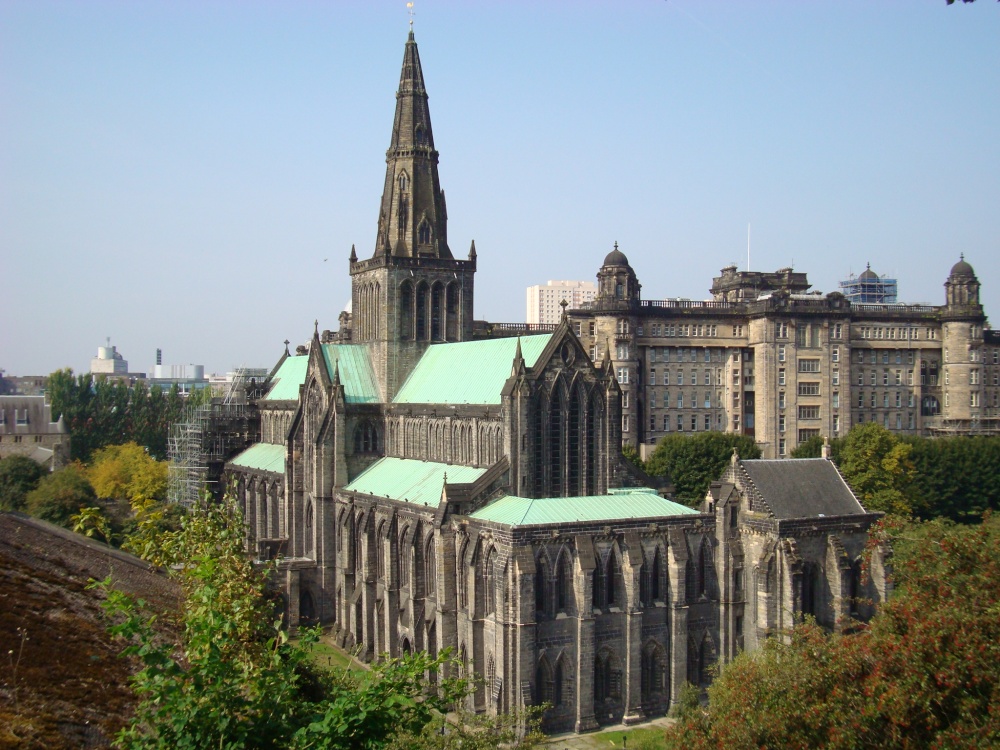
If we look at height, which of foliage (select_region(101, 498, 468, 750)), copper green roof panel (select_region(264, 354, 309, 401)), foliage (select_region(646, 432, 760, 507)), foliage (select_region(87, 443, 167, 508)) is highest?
copper green roof panel (select_region(264, 354, 309, 401))

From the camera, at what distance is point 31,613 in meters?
21.7

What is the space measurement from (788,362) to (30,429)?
309 ft

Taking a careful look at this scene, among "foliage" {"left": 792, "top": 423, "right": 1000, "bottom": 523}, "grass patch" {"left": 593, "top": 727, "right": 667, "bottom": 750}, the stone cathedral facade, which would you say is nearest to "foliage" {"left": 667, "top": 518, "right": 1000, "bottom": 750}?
"grass patch" {"left": 593, "top": 727, "right": 667, "bottom": 750}

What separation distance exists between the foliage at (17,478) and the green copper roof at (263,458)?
745 inches

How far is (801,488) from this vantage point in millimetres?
66312

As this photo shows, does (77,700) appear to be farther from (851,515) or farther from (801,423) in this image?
(801,423)

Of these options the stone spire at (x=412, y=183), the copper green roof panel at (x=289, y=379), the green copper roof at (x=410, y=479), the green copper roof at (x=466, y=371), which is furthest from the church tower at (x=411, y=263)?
the copper green roof panel at (x=289, y=379)

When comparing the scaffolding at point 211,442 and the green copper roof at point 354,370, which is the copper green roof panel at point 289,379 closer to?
the scaffolding at point 211,442

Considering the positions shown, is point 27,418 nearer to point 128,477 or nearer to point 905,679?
point 128,477

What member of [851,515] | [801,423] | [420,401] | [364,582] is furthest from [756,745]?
[801,423]

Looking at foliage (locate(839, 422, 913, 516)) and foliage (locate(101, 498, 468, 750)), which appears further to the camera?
foliage (locate(839, 422, 913, 516))

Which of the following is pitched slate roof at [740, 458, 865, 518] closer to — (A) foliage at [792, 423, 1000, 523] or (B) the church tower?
(B) the church tower

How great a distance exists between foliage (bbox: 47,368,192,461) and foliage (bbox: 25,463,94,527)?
4541 centimetres

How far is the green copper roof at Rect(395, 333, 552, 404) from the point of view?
68938mm
